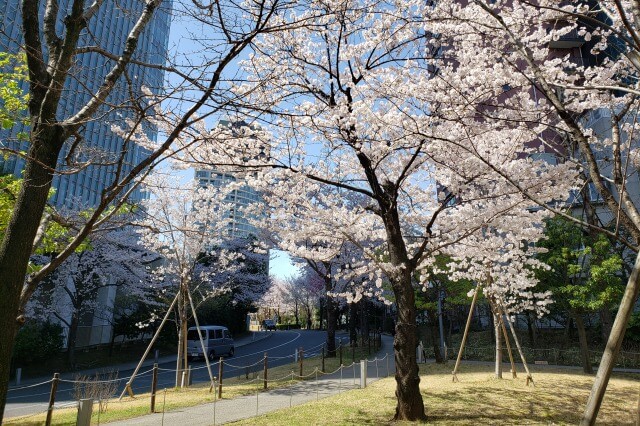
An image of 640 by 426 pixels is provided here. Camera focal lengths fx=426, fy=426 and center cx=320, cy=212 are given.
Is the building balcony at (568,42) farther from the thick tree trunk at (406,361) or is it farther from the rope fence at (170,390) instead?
the thick tree trunk at (406,361)

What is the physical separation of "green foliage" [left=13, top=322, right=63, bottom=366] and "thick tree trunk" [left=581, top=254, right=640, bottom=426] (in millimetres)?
22049

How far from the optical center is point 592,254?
15.2 meters

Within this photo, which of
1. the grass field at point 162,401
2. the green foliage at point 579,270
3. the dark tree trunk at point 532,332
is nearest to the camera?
the grass field at point 162,401

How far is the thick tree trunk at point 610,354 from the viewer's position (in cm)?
291

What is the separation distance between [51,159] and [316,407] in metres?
7.29

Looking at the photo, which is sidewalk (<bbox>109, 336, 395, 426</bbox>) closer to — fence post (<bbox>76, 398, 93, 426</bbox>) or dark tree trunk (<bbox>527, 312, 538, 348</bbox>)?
fence post (<bbox>76, 398, 93, 426</bbox>)

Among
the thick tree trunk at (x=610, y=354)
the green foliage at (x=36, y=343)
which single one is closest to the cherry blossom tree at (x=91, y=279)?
the green foliage at (x=36, y=343)

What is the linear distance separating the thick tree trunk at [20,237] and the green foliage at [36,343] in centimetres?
1893

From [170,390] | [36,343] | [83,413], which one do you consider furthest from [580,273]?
[36,343]

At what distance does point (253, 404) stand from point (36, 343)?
15039 millimetres

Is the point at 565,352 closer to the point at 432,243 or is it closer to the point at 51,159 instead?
the point at 432,243

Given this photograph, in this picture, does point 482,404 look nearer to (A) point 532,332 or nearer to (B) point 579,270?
(B) point 579,270

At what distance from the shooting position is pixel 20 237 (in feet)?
12.0

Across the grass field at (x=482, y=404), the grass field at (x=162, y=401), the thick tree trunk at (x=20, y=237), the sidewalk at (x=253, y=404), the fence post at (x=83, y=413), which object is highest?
the thick tree trunk at (x=20, y=237)
